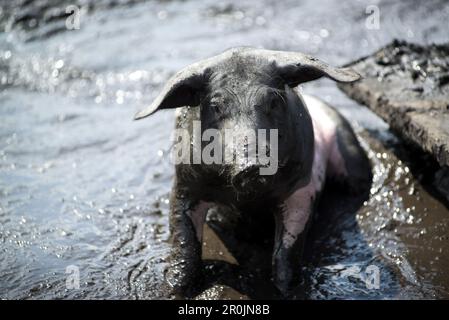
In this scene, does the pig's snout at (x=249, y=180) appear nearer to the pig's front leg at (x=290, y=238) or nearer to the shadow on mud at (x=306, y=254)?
the pig's front leg at (x=290, y=238)

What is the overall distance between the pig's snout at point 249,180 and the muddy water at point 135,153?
2.91 feet

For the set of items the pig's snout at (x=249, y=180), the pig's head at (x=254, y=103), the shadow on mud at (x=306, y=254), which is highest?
the pig's head at (x=254, y=103)

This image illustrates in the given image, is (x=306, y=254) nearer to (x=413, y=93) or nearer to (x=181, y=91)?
(x=181, y=91)

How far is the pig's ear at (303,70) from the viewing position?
14.2ft

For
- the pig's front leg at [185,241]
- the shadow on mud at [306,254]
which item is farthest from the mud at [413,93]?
the pig's front leg at [185,241]

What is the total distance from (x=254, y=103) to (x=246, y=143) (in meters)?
0.38

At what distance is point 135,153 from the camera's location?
21.9 feet

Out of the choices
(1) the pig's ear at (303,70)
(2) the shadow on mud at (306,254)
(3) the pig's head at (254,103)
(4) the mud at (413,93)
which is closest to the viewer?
(3) the pig's head at (254,103)

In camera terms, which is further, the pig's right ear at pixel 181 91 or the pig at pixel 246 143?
the pig's right ear at pixel 181 91

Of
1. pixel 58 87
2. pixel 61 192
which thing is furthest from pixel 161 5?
pixel 61 192

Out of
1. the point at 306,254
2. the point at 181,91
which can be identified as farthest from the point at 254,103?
the point at 306,254

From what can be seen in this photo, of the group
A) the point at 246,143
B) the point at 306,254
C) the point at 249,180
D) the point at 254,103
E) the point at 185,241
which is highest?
the point at 254,103

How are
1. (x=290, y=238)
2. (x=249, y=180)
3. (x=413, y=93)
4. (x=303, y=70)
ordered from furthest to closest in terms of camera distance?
1. (x=413, y=93)
2. (x=290, y=238)
3. (x=303, y=70)
4. (x=249, y=180)

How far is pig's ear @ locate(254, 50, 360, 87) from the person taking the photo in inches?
170
